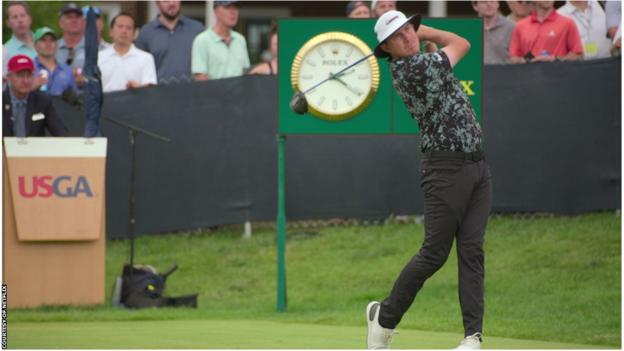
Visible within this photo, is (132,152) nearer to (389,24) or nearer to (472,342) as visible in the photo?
(389,24)

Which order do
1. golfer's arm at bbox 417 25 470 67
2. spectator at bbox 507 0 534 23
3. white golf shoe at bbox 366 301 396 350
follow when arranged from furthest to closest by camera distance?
spectator at bbox 507 0 534 23
white golf shoe at bbox 366 301 396 350
golfer's arm at bbox 417 25 470 67

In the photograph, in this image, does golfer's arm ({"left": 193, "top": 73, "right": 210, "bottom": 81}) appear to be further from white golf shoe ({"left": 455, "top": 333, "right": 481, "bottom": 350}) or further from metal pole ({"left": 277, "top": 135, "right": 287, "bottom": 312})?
white golf shoe ({"left": 455, "top": 333, "right": 481, "bottom": 350})

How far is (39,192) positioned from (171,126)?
8.83 ft

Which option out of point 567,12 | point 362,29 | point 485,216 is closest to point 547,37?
point 567,12

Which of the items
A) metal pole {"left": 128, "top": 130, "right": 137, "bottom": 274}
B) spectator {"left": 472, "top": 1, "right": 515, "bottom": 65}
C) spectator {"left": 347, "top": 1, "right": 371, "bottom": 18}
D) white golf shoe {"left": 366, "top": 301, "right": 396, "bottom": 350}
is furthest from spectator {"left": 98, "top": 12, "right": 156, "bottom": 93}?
white golf shoe {"left": 366, "top": 301, "right": 396, "bottom": 350}

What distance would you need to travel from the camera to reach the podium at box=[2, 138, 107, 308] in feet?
49.0

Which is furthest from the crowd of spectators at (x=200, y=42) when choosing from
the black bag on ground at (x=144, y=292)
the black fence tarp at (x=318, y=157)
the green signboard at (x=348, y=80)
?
the green signboard at (x=348, y=80)

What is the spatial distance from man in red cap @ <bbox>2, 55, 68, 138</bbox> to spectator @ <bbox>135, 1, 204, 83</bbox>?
7.08ft

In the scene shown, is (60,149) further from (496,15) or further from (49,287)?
(496,15)

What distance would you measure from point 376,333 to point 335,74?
202 inches

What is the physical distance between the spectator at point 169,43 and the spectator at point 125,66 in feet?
0.90

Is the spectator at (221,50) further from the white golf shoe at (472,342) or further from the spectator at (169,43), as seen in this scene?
the white golf shoe at (472,342)

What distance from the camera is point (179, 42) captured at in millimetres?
17750

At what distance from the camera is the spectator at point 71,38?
58.6 ft
